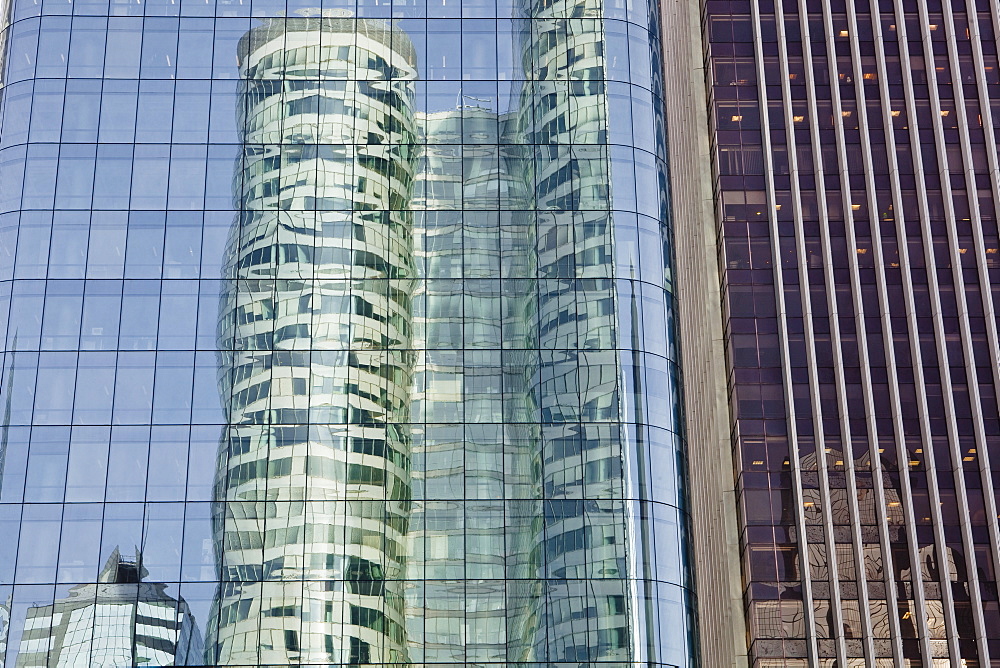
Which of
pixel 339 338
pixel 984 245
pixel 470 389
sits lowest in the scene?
pixel 470 389

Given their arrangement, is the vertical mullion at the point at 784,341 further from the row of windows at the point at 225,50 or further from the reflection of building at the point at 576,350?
the reflection of building at the point at 576,350

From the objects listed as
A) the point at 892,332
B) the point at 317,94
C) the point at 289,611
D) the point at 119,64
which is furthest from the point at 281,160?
the point at 892,332

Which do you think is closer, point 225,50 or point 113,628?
point 113,628

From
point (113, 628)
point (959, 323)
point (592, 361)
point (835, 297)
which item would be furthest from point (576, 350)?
point (959, 323)

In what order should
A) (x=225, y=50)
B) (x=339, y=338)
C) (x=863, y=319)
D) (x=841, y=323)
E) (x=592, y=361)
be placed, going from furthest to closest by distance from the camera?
1. (x=841, y=323)
2. (x=863, y=319)
3. (x=225, y=50)
4. (x=339, y=338)
5. (x=592, y=361)

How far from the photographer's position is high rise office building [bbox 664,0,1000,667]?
104 metres

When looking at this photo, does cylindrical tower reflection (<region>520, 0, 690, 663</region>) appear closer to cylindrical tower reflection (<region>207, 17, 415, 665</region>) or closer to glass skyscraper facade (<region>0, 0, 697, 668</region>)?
glass skyscraper facade (<region>0, 0, 697, 668</region>)

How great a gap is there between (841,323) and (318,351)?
63571 mm

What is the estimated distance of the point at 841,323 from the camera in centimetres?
11106

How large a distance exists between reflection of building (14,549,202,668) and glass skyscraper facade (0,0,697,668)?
117mm

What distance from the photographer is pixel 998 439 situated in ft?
353

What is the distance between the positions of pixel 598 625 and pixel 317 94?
88.1ft

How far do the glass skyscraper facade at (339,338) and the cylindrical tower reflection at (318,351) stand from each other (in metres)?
0.13

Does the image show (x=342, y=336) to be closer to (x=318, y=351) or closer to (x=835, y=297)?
(x=318, y=351)
